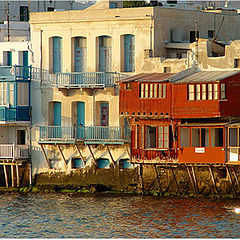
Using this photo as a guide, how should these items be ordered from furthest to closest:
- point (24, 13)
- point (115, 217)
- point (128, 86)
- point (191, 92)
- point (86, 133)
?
point (24, 13) → point (86, 133) → point (128, 86) → point (191, 92) → point (115, 217)

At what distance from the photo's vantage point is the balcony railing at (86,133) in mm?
→ 65312

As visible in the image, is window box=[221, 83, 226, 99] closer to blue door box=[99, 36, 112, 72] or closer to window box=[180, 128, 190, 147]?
window box=[180, 128, 190, 147]

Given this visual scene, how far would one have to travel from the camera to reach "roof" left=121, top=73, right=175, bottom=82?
61.3 meters

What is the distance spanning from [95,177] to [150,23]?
31.6ft

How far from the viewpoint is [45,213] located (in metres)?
58.8

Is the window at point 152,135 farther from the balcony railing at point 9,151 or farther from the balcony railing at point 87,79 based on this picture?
the balcony railing at point 9,151

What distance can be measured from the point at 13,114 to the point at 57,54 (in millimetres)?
4606

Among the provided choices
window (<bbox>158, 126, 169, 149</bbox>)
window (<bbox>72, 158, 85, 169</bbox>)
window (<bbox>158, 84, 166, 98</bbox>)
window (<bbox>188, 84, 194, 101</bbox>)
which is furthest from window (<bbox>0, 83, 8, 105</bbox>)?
window (<bbox>188, 84, 194, 101</bbox>)

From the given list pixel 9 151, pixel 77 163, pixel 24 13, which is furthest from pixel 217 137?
pixel 24 13

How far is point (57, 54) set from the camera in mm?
68125

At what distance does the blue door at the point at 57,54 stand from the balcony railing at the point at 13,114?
3064 millimetres

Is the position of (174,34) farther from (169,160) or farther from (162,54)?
(169,160)

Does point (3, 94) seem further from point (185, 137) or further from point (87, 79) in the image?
point (185, 137)

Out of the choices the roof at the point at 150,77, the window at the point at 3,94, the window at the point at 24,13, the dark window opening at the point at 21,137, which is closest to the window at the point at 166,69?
the roof at the point at 150,77
